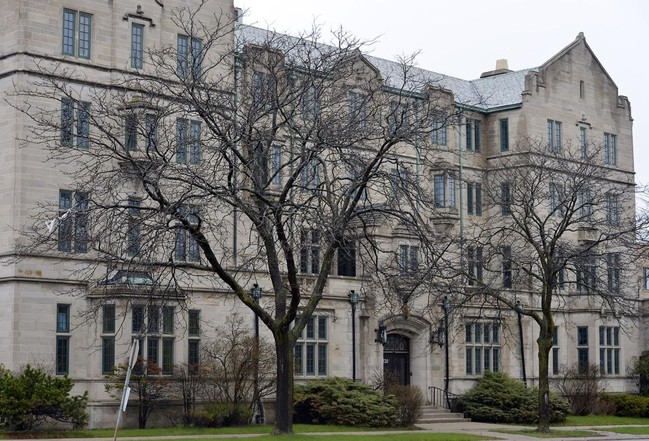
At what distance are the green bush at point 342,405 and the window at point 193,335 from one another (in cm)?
387

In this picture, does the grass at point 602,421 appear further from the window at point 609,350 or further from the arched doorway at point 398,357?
the arched doorway at point 398,357

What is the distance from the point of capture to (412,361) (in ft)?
164

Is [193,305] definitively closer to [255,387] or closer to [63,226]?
[255,387]

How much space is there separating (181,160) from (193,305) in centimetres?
500

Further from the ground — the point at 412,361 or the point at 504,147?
the point at 504,147

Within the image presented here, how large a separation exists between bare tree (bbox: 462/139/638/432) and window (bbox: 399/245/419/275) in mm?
1875

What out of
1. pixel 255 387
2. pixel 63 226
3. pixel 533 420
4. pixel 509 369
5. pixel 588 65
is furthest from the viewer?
pixel 588 65

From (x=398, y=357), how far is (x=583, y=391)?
878 centimetres

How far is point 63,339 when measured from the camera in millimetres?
38438

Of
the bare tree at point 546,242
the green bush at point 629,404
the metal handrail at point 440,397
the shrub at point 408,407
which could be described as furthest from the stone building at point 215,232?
the shrub at point 408,407

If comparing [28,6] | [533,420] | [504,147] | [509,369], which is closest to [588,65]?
[504,147]

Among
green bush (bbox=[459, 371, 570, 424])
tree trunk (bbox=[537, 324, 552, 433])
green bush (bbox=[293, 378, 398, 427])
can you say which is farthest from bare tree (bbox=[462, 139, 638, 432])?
green bush (bbox=[293, 378, 398, 427])

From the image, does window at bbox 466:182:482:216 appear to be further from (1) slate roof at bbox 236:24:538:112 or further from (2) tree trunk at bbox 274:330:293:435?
(2) tree trunk at bbox 274:330:293:435

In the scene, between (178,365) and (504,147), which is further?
(504,147)
